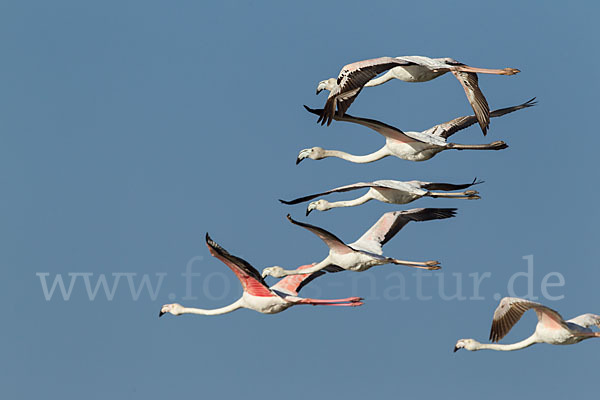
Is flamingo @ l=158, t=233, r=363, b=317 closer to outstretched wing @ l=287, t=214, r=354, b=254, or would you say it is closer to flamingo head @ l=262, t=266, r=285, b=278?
flamingo head @ l=262, t=266, r=285, b=278

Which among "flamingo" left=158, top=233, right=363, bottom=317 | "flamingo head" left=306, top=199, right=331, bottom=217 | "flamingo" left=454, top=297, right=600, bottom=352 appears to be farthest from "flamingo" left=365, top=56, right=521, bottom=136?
"flamingo" left=158, top=233, right=363, bottom=317

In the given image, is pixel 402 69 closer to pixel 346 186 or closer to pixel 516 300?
pixel 346 186

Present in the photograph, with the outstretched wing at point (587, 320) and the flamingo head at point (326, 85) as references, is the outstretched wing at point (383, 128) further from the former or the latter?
the outstretched wing at point (587, 320)

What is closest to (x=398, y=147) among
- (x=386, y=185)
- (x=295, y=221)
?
(x=386, y=185)

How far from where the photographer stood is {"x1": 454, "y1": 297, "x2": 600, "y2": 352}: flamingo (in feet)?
157

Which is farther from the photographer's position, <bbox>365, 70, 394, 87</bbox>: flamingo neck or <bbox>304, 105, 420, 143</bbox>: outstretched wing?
<bbox>365, 70, 394, 87</bbox>: flamingo neck

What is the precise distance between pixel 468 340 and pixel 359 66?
9.48m

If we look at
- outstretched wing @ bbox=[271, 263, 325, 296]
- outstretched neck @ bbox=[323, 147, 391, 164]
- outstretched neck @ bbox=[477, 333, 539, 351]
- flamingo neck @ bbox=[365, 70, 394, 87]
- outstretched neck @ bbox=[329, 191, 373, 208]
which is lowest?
outstretched neck @ bbox=[477, 333, 539, 351]

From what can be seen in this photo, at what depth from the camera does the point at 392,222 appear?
167ft

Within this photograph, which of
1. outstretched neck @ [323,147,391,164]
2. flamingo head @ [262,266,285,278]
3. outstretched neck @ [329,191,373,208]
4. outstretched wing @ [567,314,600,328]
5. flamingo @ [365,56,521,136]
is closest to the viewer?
flamingo @ [365,56,521,136]

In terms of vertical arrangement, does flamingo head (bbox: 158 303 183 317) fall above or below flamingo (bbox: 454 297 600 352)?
above

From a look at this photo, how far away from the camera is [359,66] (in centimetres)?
4553

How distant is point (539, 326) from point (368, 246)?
15.9 ft

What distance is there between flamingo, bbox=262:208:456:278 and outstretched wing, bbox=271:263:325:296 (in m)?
0.40
